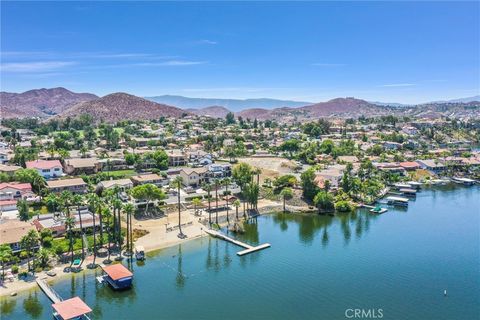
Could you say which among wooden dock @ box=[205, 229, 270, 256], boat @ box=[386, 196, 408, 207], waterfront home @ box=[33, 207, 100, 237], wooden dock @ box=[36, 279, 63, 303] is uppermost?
waterfront home @ box=[33, 207, 100, 237]

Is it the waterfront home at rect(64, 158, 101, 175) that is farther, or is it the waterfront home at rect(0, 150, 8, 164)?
the waterfront home at rect(0, 150, 8, 164)

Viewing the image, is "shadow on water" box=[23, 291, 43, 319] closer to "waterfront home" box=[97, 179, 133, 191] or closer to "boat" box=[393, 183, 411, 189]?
"waterfront home" box=[97, 179, 133, 191]

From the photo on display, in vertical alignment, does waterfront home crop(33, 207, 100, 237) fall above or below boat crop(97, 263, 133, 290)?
above

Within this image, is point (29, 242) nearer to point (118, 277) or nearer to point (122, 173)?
point (118, 277)

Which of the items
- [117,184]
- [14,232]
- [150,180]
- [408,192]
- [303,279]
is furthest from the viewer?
[408,192]

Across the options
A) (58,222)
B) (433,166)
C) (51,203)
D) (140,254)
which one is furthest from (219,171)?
(433,166)

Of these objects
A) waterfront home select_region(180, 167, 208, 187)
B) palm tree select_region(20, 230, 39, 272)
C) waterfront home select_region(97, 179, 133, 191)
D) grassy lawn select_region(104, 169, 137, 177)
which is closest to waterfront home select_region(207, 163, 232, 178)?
waterfront home select_region(180, 167, 208, 187)

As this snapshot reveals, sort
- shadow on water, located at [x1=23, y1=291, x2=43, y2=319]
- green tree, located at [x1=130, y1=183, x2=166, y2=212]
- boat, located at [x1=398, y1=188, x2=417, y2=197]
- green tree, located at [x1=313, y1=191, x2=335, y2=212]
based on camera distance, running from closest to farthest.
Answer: shadow on water, located at [x1=23, y1=291, x2=43, y2=319]
green tree, located at [x1=130, y1=183, x2=166, y2=212]
green tree, located at [x1=313, y1=191, x2=335, y2=212]
boat, located at [x1=398, y1=188, x2=417, y2=197]
